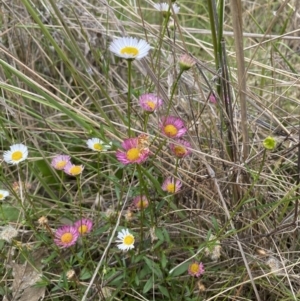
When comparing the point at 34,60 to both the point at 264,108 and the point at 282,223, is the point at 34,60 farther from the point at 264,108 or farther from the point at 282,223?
the point at 282,223

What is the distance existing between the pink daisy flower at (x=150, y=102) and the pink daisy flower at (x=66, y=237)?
0.90 feet

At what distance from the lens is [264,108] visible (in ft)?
3.57

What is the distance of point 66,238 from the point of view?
94 cm

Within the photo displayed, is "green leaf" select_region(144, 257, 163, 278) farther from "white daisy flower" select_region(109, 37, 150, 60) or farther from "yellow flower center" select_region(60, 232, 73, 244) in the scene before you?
"white daisy flower" select_region(109, 37, 150, 60)

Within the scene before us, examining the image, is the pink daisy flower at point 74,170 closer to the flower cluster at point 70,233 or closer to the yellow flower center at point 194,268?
the flower cluster at point 70,233

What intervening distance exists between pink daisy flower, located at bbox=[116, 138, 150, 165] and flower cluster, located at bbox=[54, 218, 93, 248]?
0.50 feet

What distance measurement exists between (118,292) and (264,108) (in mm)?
498

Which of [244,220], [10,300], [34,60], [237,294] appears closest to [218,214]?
[244,220]

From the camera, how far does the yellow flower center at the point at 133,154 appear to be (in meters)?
0.88

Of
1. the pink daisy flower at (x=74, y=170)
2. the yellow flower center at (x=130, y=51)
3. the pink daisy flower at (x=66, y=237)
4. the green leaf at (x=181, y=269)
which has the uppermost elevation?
the yellow flower center at (x=130, y=51)

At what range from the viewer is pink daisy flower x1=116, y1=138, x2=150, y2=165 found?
2.86 ft

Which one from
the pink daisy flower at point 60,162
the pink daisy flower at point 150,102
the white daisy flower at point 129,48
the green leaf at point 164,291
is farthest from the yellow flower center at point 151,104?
the green leaf at point 164,291

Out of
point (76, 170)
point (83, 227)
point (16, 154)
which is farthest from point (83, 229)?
point (16, 154)

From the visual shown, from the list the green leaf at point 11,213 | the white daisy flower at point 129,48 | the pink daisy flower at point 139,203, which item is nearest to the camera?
the white daisy flower at point 129,48
